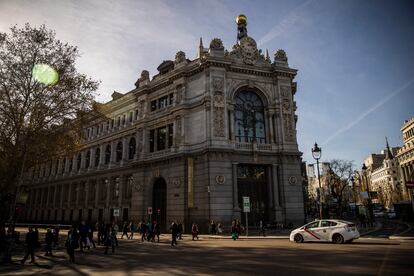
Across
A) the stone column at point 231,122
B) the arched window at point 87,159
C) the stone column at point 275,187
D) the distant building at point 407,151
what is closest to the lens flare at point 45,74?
the stone column at point 231,122

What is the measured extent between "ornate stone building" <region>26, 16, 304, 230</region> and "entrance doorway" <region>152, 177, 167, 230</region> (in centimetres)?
12

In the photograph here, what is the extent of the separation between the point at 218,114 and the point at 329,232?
18215mm

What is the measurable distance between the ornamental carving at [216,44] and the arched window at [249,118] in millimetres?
6159

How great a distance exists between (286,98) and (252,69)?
18.5 ft

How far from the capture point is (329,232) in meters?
19.0

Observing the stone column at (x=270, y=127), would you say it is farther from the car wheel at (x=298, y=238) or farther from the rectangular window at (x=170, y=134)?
the car wheel at (x=298, y=238)

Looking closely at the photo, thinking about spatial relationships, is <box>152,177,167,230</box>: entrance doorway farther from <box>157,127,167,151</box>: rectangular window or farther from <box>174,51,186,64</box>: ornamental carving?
<box>174,51,186,64</box>: ornamental carving

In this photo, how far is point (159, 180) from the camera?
3766 centimetres

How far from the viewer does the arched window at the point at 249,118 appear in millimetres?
35438

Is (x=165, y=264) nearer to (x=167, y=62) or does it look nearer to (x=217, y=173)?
(x=217, y=173)

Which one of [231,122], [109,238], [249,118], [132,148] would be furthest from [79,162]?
[109,238]

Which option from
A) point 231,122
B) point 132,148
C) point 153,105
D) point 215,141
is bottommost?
point 215,141

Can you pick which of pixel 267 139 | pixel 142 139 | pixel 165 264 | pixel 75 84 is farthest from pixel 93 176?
pixel 165 264

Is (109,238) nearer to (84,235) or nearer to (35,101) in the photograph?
(84,235)
